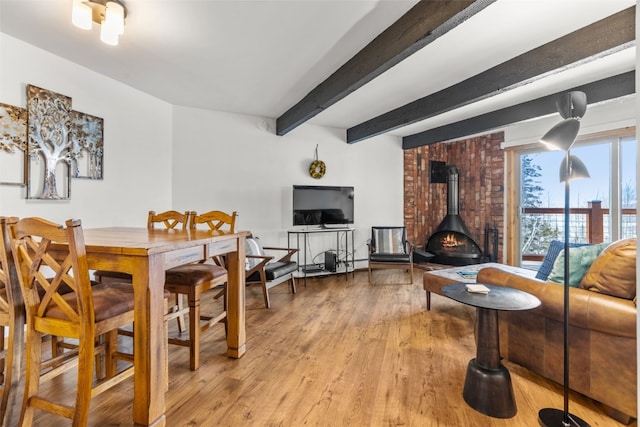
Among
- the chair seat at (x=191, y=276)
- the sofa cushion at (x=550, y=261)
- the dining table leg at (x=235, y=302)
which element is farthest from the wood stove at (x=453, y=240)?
the chair seat at (x=191, y=276)

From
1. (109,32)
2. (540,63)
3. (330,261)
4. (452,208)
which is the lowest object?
(330,261)

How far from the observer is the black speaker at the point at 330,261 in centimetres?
471

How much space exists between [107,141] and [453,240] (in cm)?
513

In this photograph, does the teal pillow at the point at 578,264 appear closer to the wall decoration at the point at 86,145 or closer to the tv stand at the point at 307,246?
the tv stand at the point at 307,246

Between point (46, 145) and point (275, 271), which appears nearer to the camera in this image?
point (46, 145)

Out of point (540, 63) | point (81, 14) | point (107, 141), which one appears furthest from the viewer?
point (107, 141)

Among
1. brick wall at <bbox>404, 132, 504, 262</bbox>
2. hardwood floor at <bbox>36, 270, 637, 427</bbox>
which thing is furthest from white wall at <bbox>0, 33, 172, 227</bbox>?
brick wall at <bbox>404, 132, 504, 262</bbox>

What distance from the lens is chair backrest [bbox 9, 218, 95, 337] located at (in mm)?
1255

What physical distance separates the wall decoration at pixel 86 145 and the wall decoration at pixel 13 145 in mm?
390

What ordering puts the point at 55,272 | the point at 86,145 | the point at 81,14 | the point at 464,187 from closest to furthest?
1. the point at 55,272
2. the point at 81,14
3. the point at 86,145
4. the point at 464,187

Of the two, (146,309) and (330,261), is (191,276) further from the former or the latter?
(330,261)

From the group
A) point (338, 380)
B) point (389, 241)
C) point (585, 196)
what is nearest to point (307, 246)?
point (389, 241)

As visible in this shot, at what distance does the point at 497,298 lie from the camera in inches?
66.1

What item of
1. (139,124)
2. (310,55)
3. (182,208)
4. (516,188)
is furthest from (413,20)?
(516,188)
